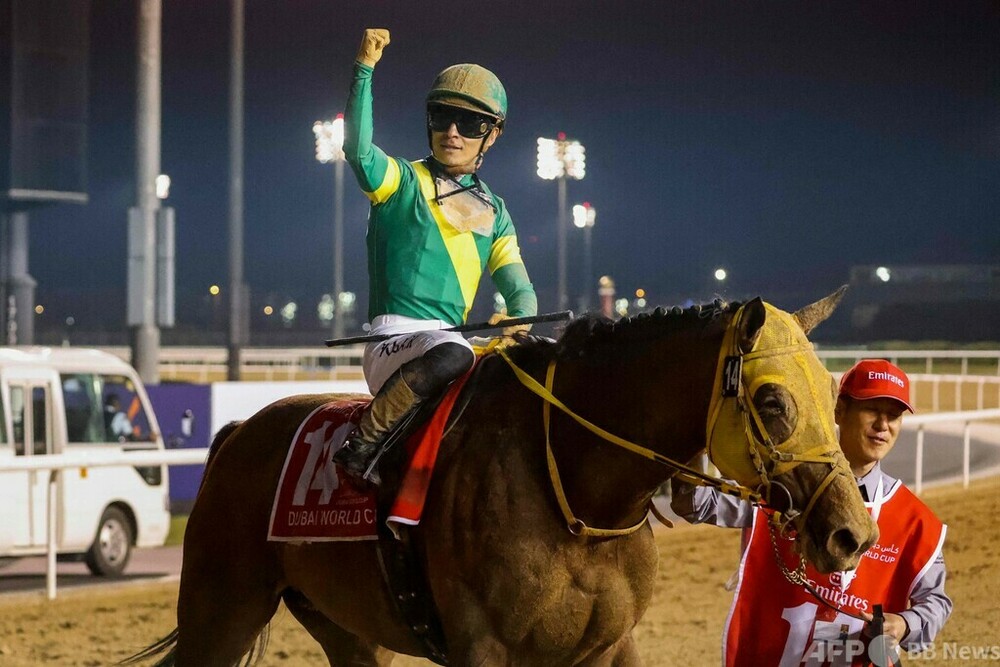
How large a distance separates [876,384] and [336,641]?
2.03m

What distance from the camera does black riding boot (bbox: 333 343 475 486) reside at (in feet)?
11.0

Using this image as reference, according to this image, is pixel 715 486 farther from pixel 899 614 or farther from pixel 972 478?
pixel 972 478

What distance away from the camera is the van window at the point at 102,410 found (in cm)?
1121

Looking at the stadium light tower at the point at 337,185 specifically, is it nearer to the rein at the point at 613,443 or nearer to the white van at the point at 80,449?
the white van at the point at 80,449

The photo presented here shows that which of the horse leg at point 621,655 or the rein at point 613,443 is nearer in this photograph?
the rein at point 613,443

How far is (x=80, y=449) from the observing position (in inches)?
433

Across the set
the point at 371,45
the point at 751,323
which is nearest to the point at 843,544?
the point at 751,323

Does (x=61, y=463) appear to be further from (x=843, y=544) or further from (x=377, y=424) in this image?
(x=843, y=544)

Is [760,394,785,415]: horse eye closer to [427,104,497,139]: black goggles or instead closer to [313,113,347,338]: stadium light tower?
[427,104,497,139]: black goggles

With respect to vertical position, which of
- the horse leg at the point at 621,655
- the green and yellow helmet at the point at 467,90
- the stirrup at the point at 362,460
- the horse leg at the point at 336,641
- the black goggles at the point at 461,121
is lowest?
the horse leg at the point at 336,641

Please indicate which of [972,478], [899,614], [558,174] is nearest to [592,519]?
[899,614]

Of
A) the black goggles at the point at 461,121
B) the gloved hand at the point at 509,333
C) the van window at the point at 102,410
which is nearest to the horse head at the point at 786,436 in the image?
the gloved hand at the point at 509,333

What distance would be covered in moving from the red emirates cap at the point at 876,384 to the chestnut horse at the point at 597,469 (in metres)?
0.40

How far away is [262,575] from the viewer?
3.98m
